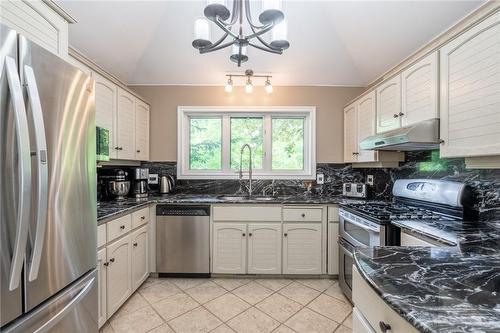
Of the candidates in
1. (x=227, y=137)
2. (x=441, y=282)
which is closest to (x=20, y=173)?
(x=441, y=282)

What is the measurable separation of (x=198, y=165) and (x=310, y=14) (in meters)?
2.21

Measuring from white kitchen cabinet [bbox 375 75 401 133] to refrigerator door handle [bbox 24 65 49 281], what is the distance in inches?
93.6

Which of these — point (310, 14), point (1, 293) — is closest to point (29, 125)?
point (1, 293)

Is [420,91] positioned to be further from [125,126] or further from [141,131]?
[141,131]

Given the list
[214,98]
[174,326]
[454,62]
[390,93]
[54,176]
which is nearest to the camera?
[54,176]

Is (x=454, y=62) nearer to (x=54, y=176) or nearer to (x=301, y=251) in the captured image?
(x=301, y=251)

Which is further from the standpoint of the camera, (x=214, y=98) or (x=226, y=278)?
(x=214, y=98)

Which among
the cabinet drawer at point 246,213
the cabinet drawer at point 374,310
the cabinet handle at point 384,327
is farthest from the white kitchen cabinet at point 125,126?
the cabinet handle at point 384,327

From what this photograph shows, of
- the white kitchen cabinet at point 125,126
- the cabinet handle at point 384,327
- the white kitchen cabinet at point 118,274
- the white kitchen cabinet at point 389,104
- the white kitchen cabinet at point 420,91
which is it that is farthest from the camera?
A: the white kitchen cabinet at point 125,126

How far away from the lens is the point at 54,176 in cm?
97

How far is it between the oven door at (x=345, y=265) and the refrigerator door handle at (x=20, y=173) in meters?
2.14

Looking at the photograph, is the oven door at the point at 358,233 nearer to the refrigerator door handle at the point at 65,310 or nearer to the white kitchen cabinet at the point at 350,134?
the white kitchen cabinet at the point at 350,134

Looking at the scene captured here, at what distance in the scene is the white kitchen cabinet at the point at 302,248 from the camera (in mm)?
2521

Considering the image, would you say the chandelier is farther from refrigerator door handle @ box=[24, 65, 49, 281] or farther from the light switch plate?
the light switch plate
